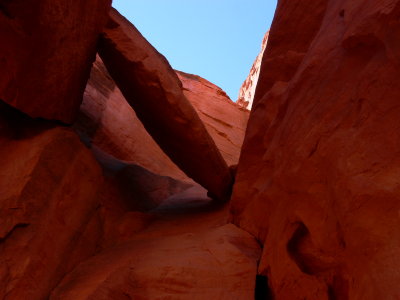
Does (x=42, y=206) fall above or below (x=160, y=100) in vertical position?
below

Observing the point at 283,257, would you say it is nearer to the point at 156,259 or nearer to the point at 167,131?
the point at 156,259

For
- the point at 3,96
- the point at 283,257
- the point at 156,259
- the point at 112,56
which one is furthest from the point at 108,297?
the point at 112,56

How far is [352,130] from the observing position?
8.50 feet

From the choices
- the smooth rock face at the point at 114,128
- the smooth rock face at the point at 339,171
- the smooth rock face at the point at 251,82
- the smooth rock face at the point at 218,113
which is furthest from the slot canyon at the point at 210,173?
the smooth rock face at the point at 251,82

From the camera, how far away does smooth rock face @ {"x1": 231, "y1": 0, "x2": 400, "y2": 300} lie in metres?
2.16

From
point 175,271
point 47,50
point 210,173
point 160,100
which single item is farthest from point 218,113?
point 175,271

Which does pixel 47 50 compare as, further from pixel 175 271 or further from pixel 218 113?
pixel 218 113

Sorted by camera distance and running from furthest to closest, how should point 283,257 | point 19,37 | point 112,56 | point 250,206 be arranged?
point 112,56
point 250,206
point 19,37
point 283,257

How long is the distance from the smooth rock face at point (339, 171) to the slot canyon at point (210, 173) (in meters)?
0.01

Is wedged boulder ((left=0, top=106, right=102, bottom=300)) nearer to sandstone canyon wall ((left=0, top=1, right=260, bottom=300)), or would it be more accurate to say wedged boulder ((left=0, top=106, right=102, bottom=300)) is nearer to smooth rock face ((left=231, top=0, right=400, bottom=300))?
sandstone canyon wall ((left=0, top=1, right=260, bottom=300))

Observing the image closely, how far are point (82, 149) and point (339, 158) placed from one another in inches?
123

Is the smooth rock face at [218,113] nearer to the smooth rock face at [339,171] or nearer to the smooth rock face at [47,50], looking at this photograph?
the smooth rock face at [47,50]

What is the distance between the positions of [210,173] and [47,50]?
9.36 ft

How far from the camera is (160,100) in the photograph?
198 inches
